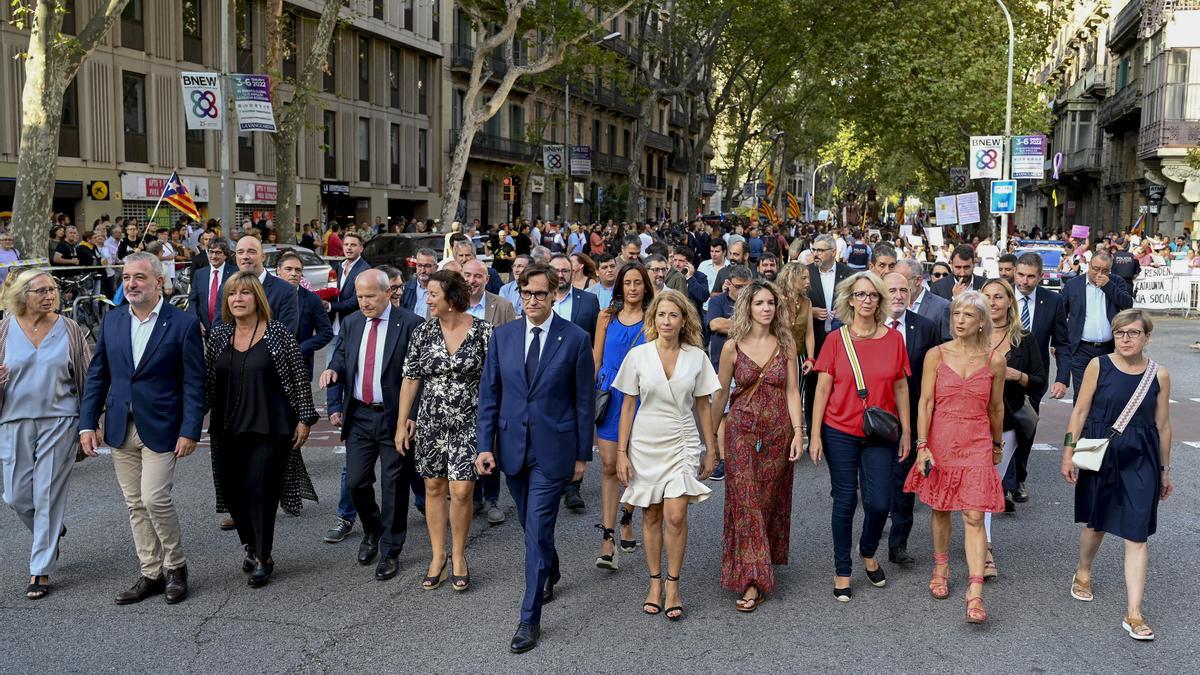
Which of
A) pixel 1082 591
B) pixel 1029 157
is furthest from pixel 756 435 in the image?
pixel 1029 157

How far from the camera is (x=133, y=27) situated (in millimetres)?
28484

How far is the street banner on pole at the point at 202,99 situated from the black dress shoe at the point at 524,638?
58.1 feet

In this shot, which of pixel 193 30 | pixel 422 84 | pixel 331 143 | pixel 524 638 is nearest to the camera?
pixel 524 638

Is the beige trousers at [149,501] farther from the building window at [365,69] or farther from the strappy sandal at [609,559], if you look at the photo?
the building window at [365,69]

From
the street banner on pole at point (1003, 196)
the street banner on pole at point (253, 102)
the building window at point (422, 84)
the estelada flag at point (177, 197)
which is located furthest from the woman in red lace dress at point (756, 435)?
the building window at point (422, 84)

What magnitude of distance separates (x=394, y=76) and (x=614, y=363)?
1457 inches

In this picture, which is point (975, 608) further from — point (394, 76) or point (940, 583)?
point (394, 76)

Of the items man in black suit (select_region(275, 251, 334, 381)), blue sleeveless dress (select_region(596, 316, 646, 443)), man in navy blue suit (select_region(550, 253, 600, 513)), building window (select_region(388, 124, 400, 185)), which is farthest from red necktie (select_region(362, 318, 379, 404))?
building window (select_region(388, 124, 400, 185))

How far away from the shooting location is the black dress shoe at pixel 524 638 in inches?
204

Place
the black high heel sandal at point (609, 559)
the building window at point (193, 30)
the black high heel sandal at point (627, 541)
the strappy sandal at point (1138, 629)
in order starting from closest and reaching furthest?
1. the strappy sandal at point (1138, 629)
2. the black high heel sandal at point (609, 559)
3. the black high heel sandal at point (627, 541)
4. the building window at point (193, 30)

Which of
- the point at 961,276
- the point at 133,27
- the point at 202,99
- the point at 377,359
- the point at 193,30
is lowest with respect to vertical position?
the point at 377,359

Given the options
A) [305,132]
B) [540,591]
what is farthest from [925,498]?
[305,132]

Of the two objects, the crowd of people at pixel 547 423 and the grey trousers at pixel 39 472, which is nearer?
the crowd of people at pixel 547 423

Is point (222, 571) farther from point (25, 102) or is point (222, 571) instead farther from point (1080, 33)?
point (1080, 33)
